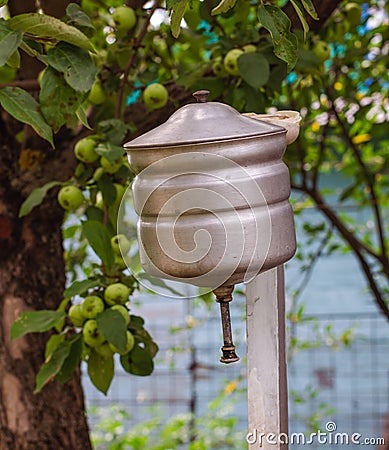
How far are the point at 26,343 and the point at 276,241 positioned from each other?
3.01ft

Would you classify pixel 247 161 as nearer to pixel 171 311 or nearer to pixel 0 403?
pixel 0 403

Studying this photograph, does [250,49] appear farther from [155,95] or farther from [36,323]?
[36,323]

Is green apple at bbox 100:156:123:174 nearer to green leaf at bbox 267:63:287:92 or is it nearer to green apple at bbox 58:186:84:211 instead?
green apple at bbox 58:186:84:211

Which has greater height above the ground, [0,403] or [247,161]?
[247,161]

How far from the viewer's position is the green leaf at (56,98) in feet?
3.22

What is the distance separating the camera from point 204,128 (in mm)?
784

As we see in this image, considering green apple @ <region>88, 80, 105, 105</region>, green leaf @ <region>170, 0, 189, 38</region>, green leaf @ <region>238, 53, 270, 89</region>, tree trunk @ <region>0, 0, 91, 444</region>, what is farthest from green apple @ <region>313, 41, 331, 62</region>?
green leaf @ <region>170, 0, 189, 38</region>

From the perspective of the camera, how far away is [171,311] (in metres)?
4.68

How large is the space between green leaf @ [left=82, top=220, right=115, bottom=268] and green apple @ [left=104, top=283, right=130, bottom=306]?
0.07 meters

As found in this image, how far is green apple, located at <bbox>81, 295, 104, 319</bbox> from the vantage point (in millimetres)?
1185

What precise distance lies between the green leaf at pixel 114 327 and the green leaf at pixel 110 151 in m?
0.23

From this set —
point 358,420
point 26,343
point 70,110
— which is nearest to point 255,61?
point 70,110

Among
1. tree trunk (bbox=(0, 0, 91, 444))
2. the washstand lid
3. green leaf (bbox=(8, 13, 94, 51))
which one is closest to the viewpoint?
the washstand lid

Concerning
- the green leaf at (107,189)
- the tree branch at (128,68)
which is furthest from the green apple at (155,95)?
the green leaf at (107,189)
